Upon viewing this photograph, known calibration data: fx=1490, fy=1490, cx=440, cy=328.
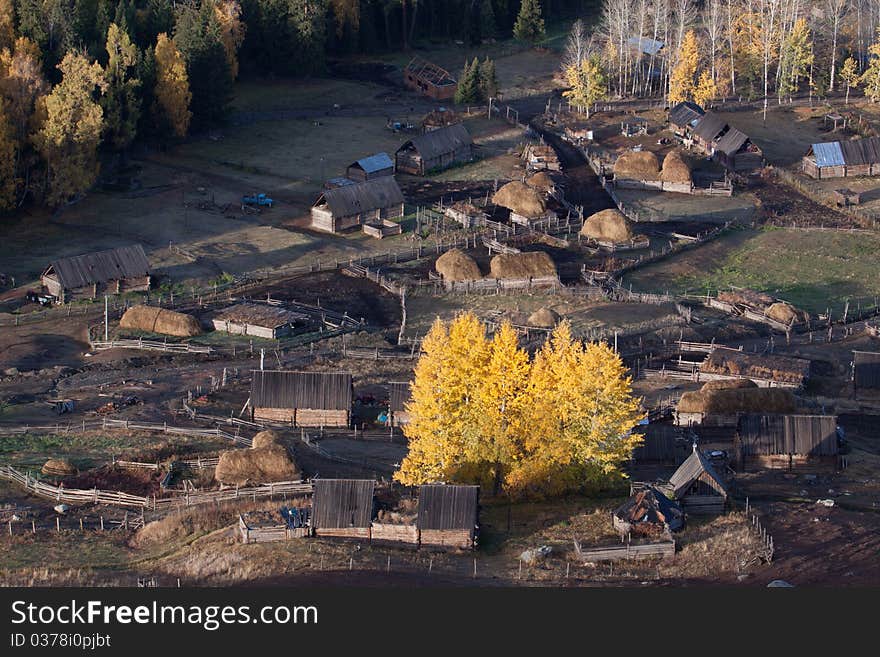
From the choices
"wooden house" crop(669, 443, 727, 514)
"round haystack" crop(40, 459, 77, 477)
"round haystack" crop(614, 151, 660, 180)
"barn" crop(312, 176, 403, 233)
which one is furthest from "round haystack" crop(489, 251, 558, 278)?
"round haystack" crop(40, 459, 77, 477)

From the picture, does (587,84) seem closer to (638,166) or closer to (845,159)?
(638,166)

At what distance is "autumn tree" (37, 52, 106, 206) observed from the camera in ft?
320

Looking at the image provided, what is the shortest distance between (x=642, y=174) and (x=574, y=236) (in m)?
12.7

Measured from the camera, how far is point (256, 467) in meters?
59.3

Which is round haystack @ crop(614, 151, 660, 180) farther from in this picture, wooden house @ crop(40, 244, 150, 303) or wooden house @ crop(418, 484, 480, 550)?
wooden house @ crop(418, 484, 480, 550)

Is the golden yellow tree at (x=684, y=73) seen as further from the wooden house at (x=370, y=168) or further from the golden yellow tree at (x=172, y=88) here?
the golden yellow tree at (x=172, y=88)

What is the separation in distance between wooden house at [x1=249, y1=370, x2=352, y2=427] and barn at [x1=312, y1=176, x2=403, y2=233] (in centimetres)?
3047

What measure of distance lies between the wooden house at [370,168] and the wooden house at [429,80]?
73.9ft

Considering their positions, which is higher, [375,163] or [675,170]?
[675,170]

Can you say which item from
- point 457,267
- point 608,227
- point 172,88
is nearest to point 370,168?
point 172,88

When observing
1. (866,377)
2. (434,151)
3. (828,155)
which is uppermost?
(828,155)

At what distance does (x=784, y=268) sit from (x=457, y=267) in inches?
796

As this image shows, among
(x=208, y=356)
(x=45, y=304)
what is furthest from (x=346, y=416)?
(x=45, y=304)

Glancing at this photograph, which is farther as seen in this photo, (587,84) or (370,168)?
(587,84)
